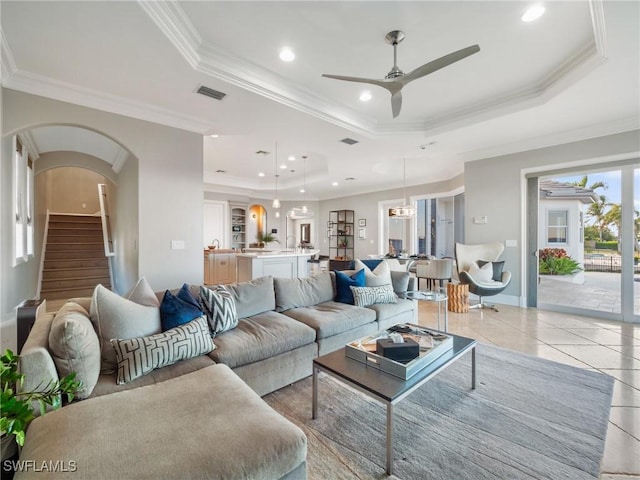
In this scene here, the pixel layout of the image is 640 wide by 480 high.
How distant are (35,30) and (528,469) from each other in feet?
14.7

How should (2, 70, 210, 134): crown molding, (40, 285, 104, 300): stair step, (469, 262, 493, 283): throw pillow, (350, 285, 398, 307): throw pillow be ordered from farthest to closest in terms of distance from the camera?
(40, 285, 104, 300): stair step → (469, 262, 493, 283): throw pillow → (350, 285, 398, 307): throw pillow → (2, 70, 210, 134): crown molding

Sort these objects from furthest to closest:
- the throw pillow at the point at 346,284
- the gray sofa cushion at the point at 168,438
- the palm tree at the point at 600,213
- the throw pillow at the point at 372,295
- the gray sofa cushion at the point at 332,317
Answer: the palm tree at the point at 600,213 < the throw pillow at the point at 346,284 < the throw pillow at the point at 372,295 < the gray sofa cushion at the point at 332,317 < the gray sofa cushion at the point at 168,438

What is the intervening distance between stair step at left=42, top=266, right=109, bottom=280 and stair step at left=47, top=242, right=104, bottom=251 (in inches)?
28.6

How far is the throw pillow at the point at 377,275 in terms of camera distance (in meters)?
3.62

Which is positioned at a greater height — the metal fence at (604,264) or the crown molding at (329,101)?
the crown molding at (329,101)

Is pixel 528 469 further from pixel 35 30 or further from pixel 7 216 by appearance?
pixel 7 216

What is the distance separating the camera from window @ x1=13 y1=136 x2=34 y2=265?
366 centimetres

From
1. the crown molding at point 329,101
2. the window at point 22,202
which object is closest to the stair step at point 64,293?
the window at point 22,202

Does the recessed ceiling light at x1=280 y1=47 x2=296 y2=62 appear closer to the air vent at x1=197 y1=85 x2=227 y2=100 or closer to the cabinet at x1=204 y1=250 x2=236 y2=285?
the air vent at x1=197 y1=85 x2=227 y2=100

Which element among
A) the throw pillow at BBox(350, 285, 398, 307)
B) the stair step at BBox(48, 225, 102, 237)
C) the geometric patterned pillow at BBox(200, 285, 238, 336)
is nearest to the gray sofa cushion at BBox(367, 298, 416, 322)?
the throw pillow at BBox(350, 285, 398, 307)

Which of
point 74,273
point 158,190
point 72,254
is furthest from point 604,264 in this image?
point 72,254

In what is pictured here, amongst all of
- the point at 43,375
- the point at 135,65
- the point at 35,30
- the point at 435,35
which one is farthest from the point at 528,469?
the point at 35,30

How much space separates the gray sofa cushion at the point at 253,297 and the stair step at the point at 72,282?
5.25 metres

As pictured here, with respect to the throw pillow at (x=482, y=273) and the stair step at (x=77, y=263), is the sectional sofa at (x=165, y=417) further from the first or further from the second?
the stair step at (x=77, y=263)
